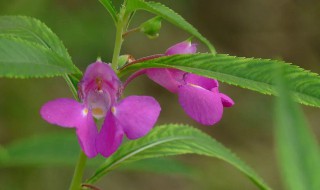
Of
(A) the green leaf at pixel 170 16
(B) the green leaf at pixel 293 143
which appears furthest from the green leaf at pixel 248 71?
(B) the green leaf at pixel 293 143

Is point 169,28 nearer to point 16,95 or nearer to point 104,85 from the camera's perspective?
point 16,95

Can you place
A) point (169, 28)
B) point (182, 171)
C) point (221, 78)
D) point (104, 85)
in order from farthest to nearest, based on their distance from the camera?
point (169, 28) < point (182, 171) < point (104, 85) < point (221, 78)

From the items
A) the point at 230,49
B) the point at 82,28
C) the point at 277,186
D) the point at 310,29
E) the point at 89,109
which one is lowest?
the point at 89,109

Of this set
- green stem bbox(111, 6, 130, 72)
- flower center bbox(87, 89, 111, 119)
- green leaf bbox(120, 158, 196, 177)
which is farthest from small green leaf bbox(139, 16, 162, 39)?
green leaf bbox(120, 158, 196, 177)

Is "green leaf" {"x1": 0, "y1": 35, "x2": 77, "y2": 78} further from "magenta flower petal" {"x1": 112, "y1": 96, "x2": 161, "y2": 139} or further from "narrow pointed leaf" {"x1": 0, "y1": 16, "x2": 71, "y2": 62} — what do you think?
"narrow pointed leaf" {"x1": 0, "y1": 16, "x2": 71, "y2": 62}

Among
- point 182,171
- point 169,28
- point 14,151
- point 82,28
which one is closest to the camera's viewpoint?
point 14,151

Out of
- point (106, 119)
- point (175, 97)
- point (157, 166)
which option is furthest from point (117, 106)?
point (175, 97)

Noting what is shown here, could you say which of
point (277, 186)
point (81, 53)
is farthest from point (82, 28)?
point (277, 186)
